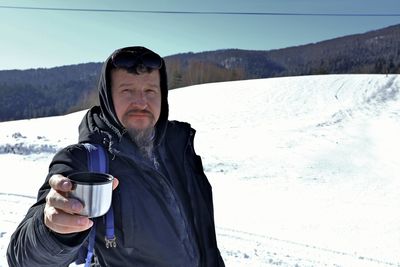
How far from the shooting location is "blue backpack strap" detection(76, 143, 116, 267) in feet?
4.91

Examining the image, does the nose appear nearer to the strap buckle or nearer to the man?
the man

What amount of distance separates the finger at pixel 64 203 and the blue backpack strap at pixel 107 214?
39cm

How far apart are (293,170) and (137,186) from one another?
1126 cm

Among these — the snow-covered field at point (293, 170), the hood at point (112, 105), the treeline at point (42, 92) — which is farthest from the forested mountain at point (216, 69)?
the hood at point (112, 105)

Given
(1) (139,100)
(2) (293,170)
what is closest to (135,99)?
(1) (139,100)

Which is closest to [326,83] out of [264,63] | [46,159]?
[46,159]

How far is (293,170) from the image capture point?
40.6 feet

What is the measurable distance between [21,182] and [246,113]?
52.1ft

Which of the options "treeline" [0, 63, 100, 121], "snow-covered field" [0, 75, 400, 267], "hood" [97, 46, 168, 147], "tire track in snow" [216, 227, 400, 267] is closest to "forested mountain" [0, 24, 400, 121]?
"treeline" [0, 63, 100, 121]

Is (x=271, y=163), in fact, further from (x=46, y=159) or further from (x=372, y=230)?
(x=46, y=159)

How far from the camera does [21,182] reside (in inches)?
384

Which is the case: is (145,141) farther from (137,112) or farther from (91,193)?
(91,193)

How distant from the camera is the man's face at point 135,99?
1.98m

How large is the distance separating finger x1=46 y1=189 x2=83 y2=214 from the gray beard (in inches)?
31.3
